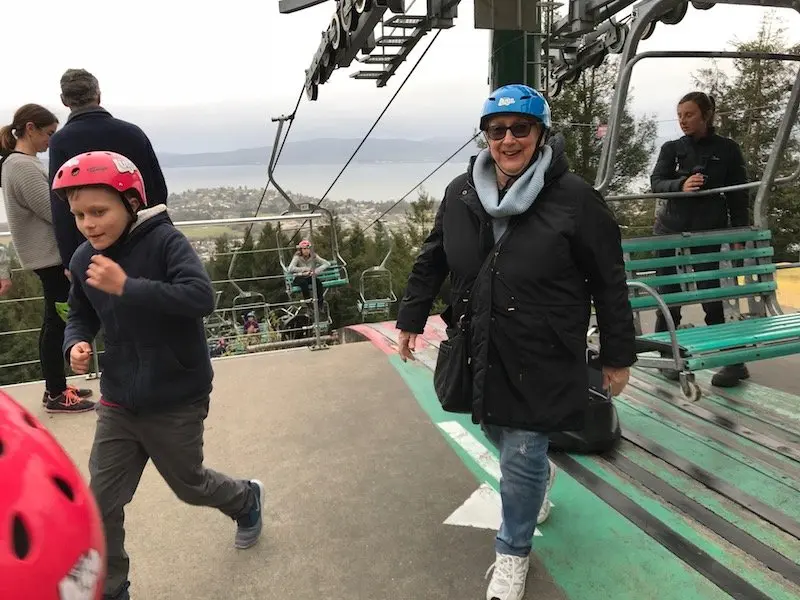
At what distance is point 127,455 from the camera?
2053mm

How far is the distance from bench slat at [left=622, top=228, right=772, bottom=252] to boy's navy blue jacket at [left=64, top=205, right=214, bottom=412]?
264 centimetres

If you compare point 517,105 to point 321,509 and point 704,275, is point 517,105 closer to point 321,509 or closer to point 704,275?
point 321,509

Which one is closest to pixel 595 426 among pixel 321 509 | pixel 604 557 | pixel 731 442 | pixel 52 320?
pixel 731 442

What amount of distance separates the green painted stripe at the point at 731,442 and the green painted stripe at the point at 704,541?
0.61m

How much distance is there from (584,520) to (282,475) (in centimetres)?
152

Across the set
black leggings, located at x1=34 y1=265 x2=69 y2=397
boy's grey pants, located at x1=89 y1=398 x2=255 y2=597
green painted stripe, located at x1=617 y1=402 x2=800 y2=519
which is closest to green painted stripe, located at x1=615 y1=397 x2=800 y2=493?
green painted stripe, located at x1=617 y1=402 x2=800 y2=519

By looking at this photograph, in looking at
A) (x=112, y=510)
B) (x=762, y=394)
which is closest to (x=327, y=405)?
(x=112, y=510)

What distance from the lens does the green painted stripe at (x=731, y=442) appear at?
2861 millimetres

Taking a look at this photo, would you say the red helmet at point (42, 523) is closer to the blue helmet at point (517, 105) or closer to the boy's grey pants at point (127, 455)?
the boy's grey pants at point (127, 455)

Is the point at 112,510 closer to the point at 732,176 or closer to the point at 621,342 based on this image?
the point at 621,342

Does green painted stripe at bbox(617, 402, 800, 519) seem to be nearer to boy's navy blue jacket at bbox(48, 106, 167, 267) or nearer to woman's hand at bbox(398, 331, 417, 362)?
woman's hand at bbox(398, 331, 417, 362)

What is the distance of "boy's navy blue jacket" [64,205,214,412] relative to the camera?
6.39 ft

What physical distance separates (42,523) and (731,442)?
10.9ft

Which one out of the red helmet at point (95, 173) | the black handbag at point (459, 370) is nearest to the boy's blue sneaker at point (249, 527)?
the black handbag at point (459, 370)
